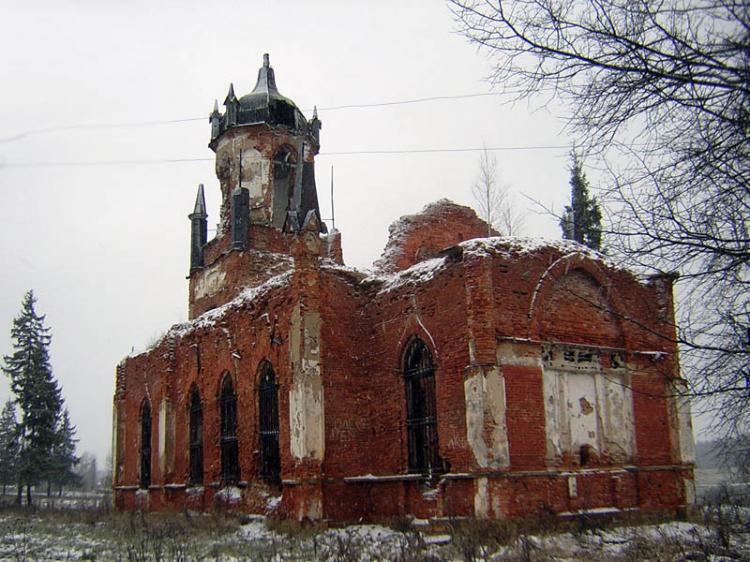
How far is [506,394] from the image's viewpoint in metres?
13.2

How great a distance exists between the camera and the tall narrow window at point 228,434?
60.6ft

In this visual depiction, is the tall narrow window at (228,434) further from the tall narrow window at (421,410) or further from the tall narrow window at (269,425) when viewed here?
the tall narrow window at (421,410)

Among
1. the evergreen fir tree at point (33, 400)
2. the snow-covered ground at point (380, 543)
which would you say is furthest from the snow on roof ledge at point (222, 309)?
the evergreen fir tree at point (33, 400)

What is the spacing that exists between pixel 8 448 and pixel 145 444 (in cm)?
2006

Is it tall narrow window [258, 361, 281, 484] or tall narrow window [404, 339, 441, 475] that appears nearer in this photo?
tall narrow window [404, 339, 441, 475]

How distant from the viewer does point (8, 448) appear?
40.0 meters

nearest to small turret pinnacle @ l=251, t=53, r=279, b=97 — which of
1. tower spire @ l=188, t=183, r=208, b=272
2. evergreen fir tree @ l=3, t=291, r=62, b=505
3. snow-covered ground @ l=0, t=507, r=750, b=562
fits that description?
tower spire @ l=188, t=183, r=208, b=272

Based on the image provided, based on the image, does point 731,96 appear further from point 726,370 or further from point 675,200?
point 726,370

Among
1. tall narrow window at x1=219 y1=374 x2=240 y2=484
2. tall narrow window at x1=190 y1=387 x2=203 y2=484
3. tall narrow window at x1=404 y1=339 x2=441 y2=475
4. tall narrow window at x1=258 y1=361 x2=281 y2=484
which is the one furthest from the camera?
tall narrow window at x1=190 y1=387 x2=203 y2=484

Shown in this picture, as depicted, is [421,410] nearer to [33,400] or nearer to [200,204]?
[200,204]

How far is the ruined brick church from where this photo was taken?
13.3 meters

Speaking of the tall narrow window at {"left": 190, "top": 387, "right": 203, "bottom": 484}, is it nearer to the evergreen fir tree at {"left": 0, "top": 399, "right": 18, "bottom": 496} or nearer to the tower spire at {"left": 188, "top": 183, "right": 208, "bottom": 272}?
the tower spire at {"left": 188, "top": 183, "right": 208, "bottom": 272}

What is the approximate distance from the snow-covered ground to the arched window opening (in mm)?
10121

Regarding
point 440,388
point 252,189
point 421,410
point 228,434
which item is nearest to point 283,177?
point 252,189
